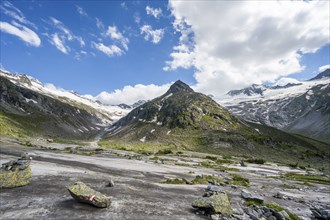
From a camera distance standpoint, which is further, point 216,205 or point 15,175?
point 15,175

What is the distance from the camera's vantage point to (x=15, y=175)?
1432 inches

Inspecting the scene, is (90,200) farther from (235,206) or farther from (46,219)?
(235,206)

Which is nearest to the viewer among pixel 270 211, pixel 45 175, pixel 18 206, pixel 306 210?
pixel 18 206

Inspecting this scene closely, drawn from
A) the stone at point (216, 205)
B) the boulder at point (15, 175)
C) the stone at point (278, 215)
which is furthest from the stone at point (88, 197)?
the stone at point (278, 215)

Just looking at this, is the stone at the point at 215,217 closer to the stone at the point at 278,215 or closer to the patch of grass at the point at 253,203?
the stone at the point at 278,215

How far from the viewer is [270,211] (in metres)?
30.3

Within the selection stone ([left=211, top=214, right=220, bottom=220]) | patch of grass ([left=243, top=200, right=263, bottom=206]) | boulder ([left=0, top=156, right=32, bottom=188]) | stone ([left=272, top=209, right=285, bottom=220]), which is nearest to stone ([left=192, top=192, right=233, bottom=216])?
stone ([left=211, top=214, right=220, bottom=220])

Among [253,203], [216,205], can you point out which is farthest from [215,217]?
Answer: [253,203]

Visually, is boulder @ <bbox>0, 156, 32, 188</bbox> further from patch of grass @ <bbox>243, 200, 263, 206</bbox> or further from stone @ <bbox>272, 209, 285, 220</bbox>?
stone @ <bbox>272, 209, 285, 220</bbox>

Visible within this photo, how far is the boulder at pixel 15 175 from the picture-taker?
34.2 metres

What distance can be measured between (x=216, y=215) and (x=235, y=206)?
6864 mm

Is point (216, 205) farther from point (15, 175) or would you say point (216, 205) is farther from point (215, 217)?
point (15, 175)

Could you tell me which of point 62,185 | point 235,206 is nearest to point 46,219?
point 62,185

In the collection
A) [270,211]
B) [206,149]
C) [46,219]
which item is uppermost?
[206,149]
